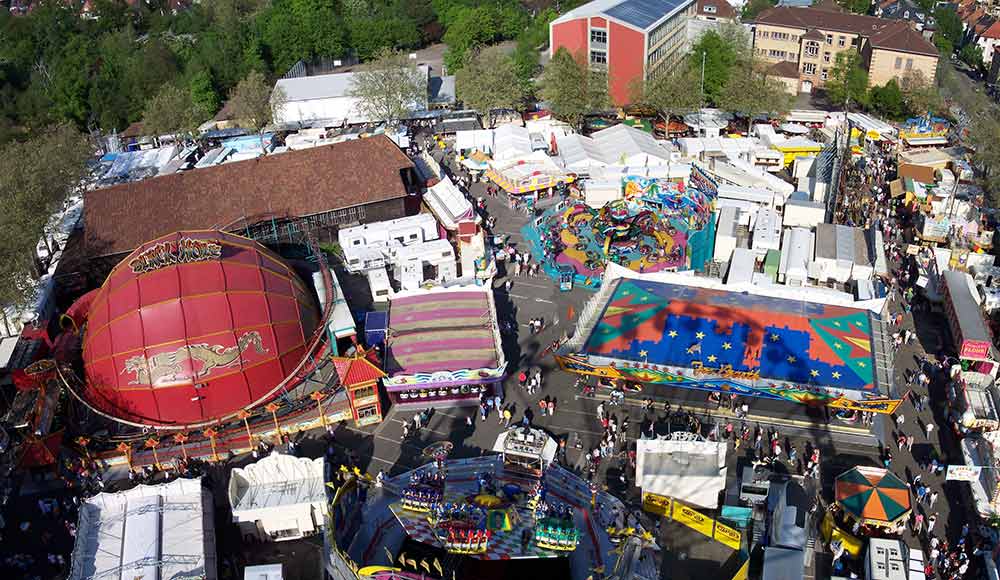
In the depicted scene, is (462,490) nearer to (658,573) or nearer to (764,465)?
(658,573)

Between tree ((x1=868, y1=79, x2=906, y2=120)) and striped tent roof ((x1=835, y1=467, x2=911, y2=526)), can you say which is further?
tree ((x1=868, y1=79, x2=906, y2=120))

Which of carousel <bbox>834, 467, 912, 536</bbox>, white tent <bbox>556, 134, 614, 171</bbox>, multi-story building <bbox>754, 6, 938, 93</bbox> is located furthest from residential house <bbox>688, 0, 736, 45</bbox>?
carousel <bbox>834, 467, 912, 536</bbox>

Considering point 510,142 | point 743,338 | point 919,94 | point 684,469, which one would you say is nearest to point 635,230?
point 743,338

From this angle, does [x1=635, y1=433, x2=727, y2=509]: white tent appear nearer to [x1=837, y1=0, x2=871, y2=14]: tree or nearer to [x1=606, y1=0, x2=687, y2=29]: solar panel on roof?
[x1=606, y1=0, x2=687, y2=29]: solar panel on roof

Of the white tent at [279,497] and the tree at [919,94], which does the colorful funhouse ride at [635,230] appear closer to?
the white tent at [279,497]

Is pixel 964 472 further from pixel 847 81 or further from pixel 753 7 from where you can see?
pixel 753 7

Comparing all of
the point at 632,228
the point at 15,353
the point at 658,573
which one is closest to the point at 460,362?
the point at 658,573
